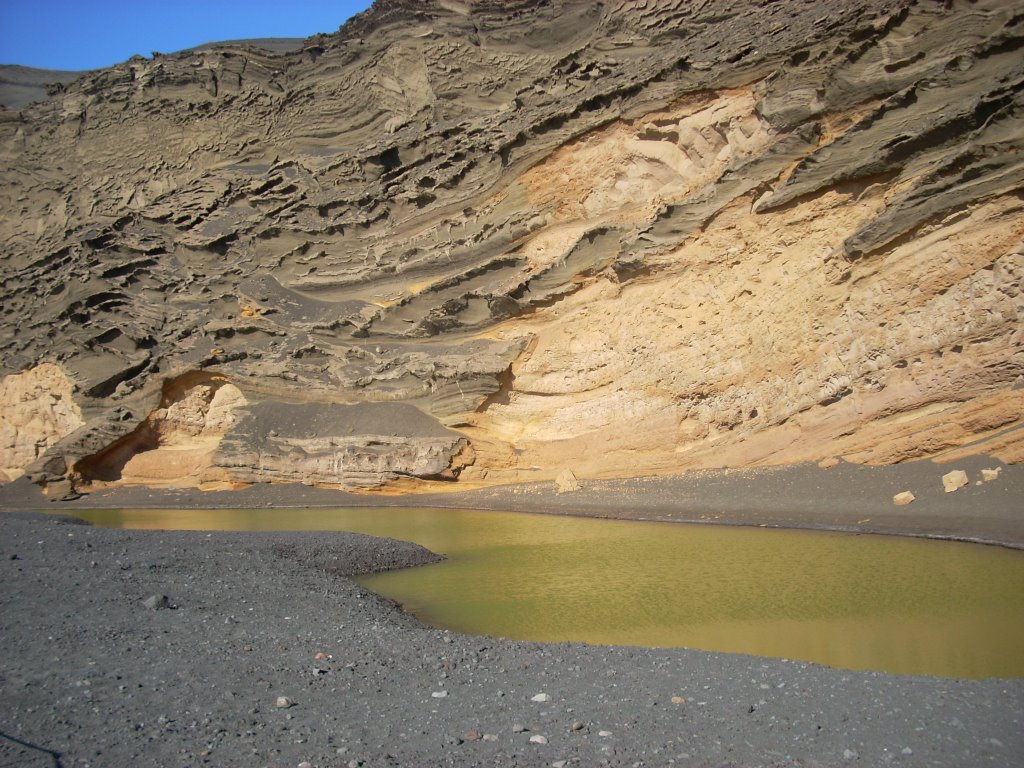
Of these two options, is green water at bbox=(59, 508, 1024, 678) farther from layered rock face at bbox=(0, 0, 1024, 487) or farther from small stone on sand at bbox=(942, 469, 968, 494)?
layered rock face at bbox=(0, 0, 1024, 487)

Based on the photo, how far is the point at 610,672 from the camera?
6332 millimetres

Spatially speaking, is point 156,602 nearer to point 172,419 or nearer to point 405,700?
point 405,700

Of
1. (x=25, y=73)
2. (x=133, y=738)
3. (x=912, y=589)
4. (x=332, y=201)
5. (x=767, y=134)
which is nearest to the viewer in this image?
(x=133, y=738)

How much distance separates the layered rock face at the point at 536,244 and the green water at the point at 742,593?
3.20 meters

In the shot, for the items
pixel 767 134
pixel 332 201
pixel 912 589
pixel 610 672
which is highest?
pixel 332 201

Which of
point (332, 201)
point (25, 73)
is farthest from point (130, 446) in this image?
point (25, 73)

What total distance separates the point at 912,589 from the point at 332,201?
2229 centimetres

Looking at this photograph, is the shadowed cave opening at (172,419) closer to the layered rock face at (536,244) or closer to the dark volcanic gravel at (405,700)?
the layered rock face at (536,244)

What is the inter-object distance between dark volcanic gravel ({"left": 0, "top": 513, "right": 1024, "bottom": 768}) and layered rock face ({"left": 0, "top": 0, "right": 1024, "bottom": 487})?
8602 millimetres

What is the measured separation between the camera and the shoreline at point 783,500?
11516mm

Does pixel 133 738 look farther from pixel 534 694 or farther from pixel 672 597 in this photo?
pixel 672 597

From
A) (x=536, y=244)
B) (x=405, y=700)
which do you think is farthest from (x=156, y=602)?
(x=536, y=244)

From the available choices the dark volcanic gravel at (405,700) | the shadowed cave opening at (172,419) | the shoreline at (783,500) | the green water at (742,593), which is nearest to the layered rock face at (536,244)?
the shadowed cave opening at (172,419)

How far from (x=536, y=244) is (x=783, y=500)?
1051 centimetres
